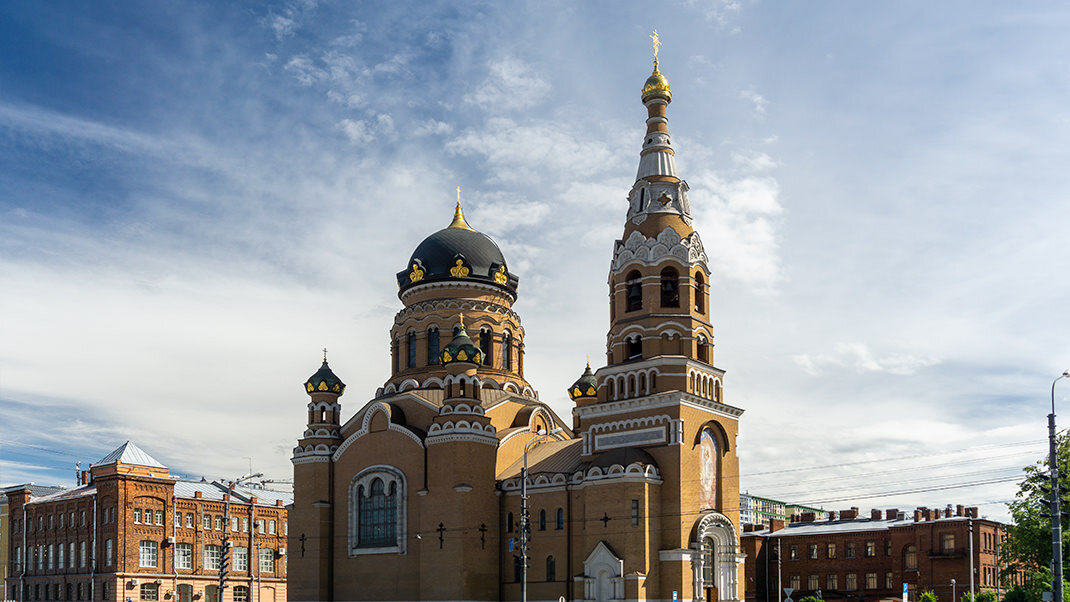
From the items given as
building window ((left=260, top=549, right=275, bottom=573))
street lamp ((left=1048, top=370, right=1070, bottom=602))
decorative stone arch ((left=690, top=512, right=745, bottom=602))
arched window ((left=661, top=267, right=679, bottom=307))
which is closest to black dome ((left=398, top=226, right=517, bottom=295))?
arched window ((left=661, top=267, right=679, bottom=307))

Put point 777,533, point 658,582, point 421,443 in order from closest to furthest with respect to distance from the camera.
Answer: point 658,582
point 421,443
point 777,533

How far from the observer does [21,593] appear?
245 feet

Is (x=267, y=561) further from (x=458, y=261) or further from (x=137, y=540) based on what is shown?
(x=458, y=261)

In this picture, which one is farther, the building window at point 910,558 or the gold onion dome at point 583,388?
the building window at point 910,558

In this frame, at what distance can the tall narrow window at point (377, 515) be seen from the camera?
51.5 m

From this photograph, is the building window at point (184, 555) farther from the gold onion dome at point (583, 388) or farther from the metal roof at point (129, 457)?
the gold onion dome at point (583, 388)

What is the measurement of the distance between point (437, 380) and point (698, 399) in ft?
50.9

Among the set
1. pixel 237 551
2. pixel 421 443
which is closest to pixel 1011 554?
pixel 421 443

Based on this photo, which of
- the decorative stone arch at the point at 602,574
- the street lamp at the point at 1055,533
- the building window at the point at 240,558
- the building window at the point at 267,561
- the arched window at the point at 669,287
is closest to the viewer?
the street lamp at the point at 1055,533

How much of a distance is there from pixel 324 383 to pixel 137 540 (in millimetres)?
19968

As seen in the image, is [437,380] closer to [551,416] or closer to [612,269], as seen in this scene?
[551,416]

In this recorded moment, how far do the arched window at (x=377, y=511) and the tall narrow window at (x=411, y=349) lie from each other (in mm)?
7595

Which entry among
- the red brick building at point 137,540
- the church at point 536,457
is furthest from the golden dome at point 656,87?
the red brick building at point 137,540

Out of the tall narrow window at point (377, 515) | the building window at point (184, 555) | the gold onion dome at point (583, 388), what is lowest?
the building window at point (184, 555)
